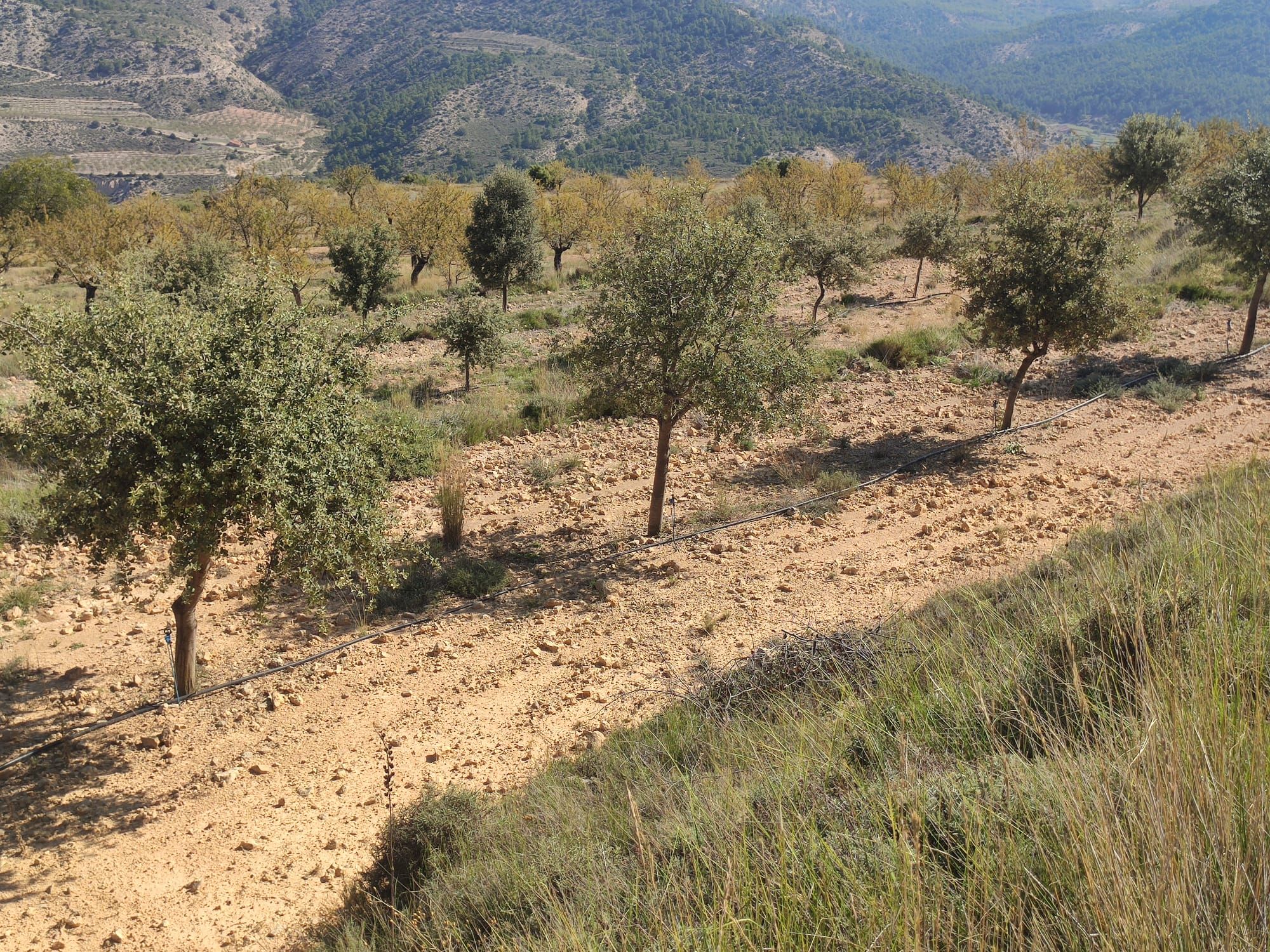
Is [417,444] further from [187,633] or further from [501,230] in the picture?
[501,230]

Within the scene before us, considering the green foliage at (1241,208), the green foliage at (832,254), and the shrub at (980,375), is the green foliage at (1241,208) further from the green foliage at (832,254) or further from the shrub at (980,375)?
the green foliage at (832,254)

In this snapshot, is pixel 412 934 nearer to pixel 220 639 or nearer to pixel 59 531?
pixel 59 531

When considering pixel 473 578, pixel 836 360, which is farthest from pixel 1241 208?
pixel 473 578

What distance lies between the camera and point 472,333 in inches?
720

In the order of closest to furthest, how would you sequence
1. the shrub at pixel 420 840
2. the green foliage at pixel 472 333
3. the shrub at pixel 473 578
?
the shrub at pixel 420 840 → the shrub at pixel 473 578 → the green foliage at pixel 472 333

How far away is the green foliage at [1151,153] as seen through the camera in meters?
32.5

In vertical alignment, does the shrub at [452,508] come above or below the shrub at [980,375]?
below

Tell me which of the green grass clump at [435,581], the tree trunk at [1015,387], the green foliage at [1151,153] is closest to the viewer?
the green grass clump at [435,581]

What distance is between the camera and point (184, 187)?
85.8 m

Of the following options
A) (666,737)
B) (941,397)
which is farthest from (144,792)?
(941,397)

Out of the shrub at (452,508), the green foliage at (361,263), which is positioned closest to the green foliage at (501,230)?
the green foliage at (361,263)

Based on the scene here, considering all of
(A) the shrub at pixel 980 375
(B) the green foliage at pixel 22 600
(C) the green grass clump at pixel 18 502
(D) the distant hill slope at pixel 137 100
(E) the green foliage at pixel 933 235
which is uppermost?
(D) the distant hill slope at pixel 137 100

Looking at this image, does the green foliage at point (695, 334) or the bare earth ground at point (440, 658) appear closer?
the bare earth ground at point (440, 658)

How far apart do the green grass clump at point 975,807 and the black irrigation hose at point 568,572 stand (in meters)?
4.40
